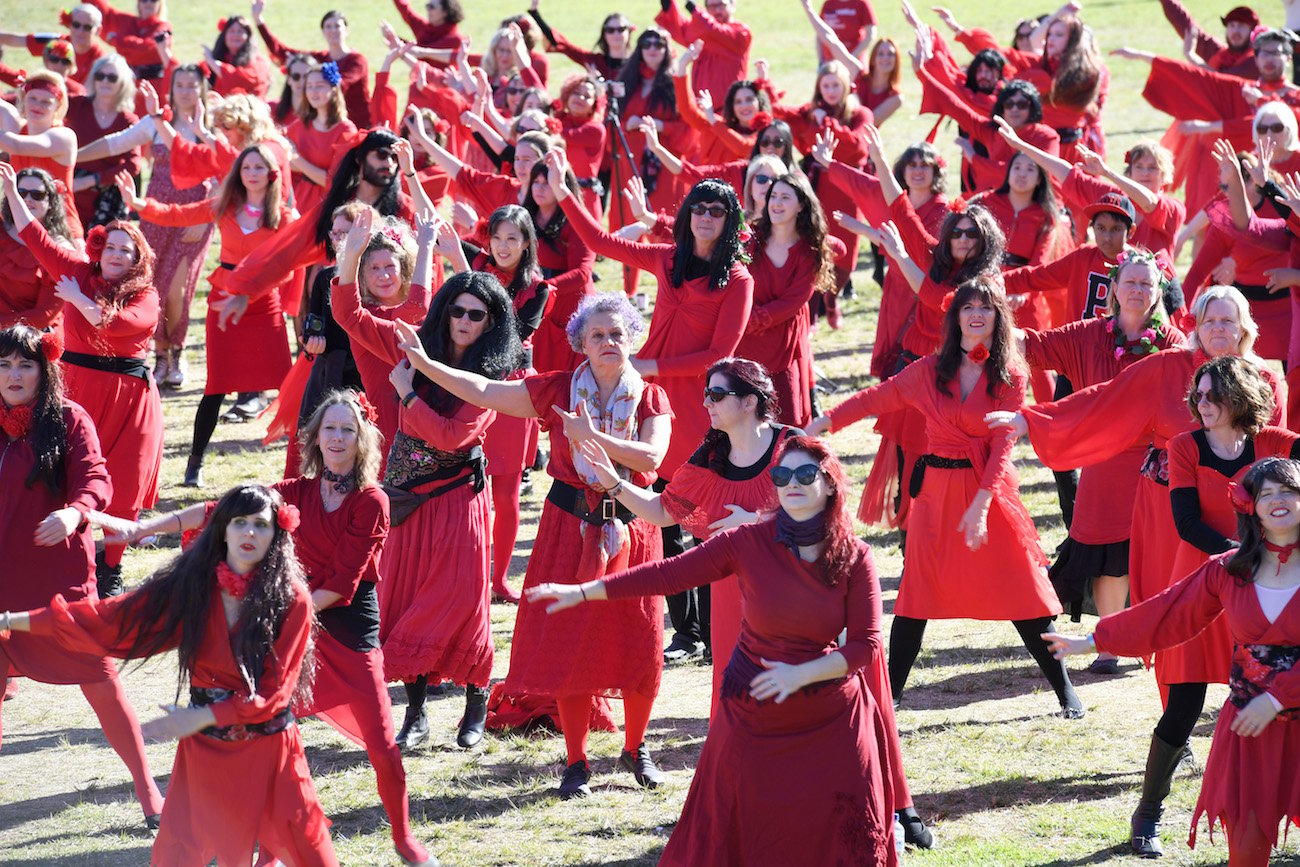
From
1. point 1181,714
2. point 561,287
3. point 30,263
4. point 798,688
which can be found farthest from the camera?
point 561,287

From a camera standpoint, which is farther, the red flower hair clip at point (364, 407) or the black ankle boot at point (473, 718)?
the black ankle boot at point (473, 718)

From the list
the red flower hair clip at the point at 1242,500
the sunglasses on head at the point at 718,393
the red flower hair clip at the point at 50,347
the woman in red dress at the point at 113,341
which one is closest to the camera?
the red flower hair clip at the point at 1242,500

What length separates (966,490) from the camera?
6930mm

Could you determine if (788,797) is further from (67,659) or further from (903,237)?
(903,237)

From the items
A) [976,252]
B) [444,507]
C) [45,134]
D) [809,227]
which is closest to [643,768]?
[444,507]

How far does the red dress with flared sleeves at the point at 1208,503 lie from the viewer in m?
5.85

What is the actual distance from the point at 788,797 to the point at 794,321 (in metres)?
3.78

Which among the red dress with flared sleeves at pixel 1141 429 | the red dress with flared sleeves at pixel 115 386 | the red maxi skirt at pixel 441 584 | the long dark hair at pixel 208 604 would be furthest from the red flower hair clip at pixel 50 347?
the red dress with flared sleeves at pixel 1141 429

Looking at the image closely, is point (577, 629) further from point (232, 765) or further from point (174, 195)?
point (174, 195)

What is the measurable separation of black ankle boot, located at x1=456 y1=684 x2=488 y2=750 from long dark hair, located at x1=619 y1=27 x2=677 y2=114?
333 inches

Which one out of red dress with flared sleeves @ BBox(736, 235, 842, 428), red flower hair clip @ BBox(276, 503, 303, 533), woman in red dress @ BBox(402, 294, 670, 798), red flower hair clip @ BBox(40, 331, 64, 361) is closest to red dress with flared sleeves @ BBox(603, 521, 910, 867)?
red flower hair clip @ BBox(276, 503, 303, 533)

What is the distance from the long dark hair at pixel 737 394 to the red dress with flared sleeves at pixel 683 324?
5.07 ft

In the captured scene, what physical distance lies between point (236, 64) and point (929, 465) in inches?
436

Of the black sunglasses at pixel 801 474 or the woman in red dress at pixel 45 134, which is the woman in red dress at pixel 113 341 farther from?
the black sunglasses at pixel 801 474
